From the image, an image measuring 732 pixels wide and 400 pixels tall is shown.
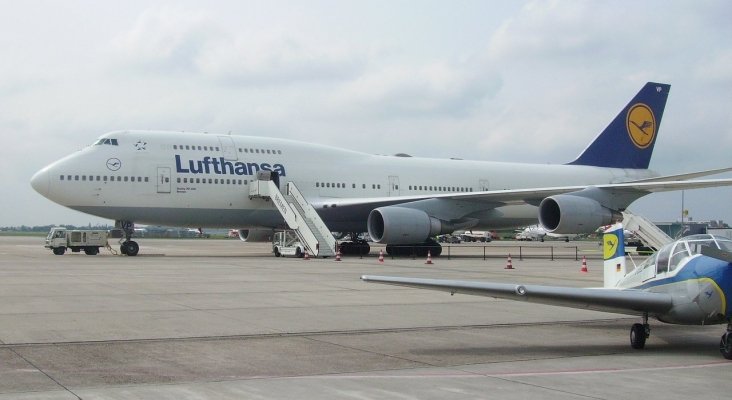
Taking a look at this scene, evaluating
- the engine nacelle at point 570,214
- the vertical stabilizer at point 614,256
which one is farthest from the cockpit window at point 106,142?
the vertical stabilizer at point 614,256

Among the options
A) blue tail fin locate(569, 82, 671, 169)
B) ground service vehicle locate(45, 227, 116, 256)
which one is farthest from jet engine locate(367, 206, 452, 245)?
blue tail fin locate(569, 82, 671, 169)

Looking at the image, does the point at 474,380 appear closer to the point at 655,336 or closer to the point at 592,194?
the point at 655,336

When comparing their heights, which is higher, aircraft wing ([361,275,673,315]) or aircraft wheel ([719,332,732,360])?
aircraft wing ([361,275,673,315])

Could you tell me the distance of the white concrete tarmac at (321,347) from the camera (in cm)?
749

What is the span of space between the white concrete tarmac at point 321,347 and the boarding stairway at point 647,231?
29.9 feet

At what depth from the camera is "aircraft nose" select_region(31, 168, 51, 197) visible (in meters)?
29.7

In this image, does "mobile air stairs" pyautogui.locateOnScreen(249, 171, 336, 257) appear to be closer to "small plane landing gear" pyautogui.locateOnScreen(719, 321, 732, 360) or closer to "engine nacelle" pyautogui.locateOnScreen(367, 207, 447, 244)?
"engine nacelle" pyautogui.locateOnScreen(367, 207, 447, 244)

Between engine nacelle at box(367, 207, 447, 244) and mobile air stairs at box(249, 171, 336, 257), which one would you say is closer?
mobile air stairs at box(249, 171, 336, 257)

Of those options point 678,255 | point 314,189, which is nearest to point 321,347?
point 678,255

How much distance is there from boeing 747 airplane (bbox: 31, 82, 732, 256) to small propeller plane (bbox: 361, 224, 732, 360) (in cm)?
2073

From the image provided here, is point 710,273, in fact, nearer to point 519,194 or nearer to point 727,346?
→ point 727,346

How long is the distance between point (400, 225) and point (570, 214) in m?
6.25

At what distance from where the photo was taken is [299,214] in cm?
3206

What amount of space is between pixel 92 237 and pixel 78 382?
27597 mm
